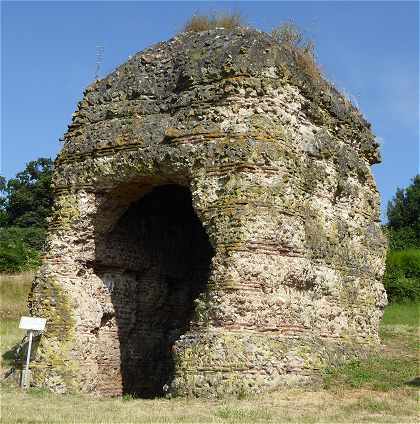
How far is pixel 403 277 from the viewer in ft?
90.0

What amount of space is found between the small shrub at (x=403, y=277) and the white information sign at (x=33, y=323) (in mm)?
18118

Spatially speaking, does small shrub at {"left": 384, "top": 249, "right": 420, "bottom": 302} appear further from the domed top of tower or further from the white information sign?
the white information sign

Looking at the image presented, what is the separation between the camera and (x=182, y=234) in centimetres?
1480

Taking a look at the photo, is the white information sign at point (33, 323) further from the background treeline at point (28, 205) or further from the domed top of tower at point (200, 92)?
the background treeline at point (28, 205)

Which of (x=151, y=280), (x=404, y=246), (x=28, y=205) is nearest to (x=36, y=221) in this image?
(x=28, y=205)

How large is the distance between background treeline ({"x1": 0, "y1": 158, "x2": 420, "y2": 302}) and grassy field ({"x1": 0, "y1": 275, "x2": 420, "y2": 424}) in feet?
59.5

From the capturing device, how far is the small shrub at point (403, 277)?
87.7ft

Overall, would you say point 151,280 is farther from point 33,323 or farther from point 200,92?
point 200,92

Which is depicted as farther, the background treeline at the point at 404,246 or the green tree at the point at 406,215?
the green tree at the point at 406,215

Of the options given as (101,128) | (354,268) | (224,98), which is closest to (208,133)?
(224,98)

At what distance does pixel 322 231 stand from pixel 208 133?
256 centimetres

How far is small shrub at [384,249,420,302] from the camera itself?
1053 inches

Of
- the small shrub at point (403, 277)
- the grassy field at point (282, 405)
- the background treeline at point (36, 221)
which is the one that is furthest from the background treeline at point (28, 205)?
the grassy field at point (282, 405)

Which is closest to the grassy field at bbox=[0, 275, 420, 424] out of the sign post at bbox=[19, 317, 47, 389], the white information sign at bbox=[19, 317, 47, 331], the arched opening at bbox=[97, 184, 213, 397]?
the sign post at bbox=[19, 317, 47, 389]
